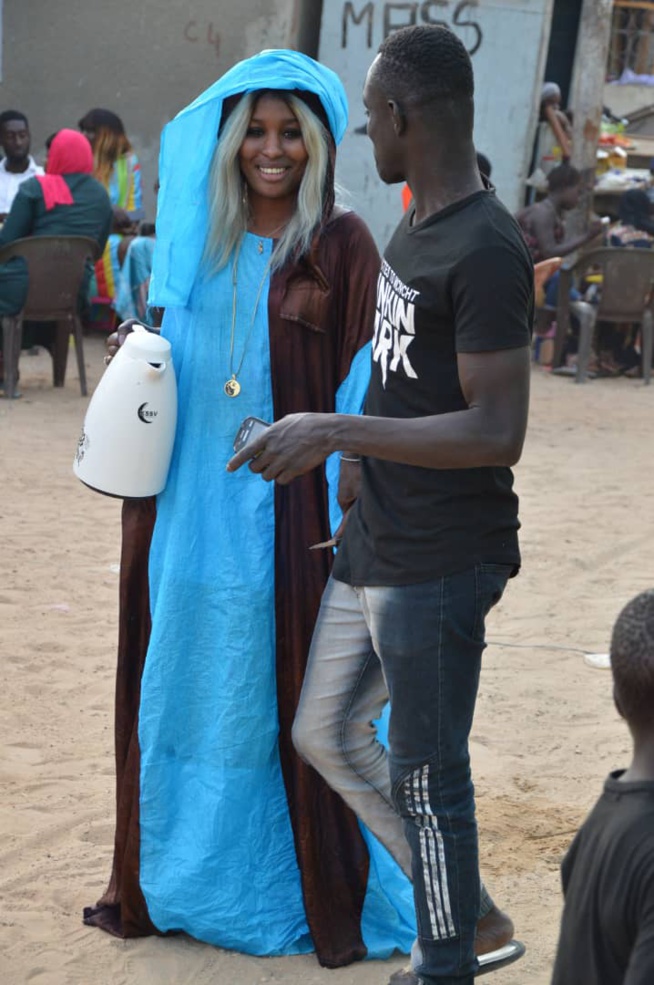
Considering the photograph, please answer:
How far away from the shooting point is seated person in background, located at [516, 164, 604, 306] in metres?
11.5

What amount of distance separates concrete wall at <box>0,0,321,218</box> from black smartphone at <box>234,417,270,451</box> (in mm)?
10058

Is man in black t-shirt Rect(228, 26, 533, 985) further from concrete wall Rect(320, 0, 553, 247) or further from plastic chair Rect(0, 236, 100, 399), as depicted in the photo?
concrete wall Rect(320, 0, 553, 247)

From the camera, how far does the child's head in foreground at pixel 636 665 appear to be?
5.79 feet

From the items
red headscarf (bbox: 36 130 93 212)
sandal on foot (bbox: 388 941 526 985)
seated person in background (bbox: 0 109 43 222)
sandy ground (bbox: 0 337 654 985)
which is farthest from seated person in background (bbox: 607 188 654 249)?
sandal on foot (bbox: 388 941 526 985)

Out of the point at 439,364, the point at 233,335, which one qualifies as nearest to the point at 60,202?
the point at 233,335

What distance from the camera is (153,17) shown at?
12070 mm

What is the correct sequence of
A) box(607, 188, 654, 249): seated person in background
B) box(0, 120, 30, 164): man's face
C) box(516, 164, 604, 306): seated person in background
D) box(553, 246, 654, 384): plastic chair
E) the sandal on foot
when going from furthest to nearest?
1. box(607, 188, 654, 249): seated person in background
2. box(516, 164, 604, 306): seated person in background
3. box(553, 246, 654, 384): plastic chair
4. box(0, 120, 30, 164): man's face
5. the sandal on foot

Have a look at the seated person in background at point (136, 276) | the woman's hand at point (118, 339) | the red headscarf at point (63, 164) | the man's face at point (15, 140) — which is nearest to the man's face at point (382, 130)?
the woman's hand at point (118, 339)

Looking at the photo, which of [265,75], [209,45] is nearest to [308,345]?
[265,75]

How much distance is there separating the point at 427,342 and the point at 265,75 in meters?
0.89

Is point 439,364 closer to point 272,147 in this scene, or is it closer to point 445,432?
point 445,432

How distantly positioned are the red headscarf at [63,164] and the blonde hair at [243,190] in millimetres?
6531

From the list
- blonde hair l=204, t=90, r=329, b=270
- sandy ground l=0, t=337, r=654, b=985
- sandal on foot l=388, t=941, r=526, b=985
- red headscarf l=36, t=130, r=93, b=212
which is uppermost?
blonde hair l=204, t=90, r=329, b=270

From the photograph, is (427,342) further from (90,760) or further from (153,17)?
(153,17)
